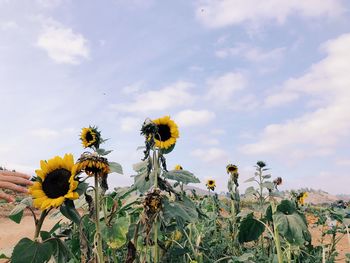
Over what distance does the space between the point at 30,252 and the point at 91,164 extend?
0.50 meters

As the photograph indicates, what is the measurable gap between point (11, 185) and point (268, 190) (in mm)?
2294

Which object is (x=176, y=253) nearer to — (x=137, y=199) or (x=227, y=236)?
(x=137, y=199)

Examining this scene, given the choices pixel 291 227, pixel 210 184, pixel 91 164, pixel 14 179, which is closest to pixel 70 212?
pixel 91 164

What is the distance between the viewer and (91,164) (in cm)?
201

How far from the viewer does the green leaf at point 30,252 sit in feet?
6.55

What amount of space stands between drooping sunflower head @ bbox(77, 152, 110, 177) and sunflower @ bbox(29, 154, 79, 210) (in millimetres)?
54

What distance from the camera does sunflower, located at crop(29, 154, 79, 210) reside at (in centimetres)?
201

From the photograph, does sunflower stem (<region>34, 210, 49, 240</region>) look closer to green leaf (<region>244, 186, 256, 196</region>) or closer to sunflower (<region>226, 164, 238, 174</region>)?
green leaf (<region>244, 186, 256, 196</region>)

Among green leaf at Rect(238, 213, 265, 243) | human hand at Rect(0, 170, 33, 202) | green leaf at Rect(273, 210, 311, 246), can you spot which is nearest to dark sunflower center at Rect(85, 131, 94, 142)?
human hand at Rect(0, 170, 33, 202)

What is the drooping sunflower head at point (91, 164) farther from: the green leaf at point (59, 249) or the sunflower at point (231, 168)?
the sunflower at point (231, 168)

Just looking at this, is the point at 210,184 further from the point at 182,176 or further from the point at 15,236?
the point at 182,176

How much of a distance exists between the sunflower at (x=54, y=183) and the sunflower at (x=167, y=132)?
1005mm

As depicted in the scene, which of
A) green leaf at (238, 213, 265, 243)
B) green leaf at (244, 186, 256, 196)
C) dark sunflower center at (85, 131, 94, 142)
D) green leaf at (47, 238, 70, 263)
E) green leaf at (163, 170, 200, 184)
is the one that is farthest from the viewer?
dark sunflower center at (85, 131, 94, 142)

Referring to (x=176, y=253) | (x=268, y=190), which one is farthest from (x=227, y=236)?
(x=176, y=253)
